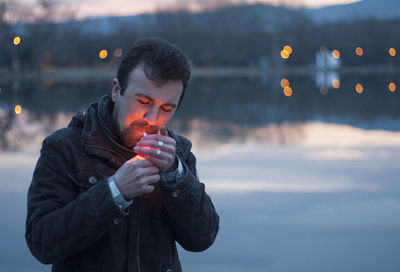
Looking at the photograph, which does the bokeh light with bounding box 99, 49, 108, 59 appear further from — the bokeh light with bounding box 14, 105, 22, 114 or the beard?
the beard

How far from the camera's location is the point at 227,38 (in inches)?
3570

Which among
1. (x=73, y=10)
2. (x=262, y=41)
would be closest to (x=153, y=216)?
(x=73, y=10)

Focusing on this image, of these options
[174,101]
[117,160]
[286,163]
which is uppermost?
[286,163]

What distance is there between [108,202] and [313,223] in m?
4.66

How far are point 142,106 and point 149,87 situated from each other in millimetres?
73

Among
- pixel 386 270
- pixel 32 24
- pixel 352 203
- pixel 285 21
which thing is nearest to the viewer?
pixel 386 270

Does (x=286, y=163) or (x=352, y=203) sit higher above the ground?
(x=286, y=163)

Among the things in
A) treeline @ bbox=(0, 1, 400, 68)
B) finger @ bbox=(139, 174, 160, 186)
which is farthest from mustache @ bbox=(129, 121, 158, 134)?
treeline @ bbox=(0, 1, 400, 68)

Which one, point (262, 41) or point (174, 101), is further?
point (262, 41)

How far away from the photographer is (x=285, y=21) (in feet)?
350

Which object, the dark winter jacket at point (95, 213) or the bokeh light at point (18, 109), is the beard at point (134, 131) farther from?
the bokeh light at point (18, 109)

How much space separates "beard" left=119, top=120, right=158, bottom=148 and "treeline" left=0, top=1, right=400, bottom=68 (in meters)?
48.3

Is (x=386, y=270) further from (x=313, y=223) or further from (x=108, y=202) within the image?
(x=108, y=202)

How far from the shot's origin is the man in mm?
2264
